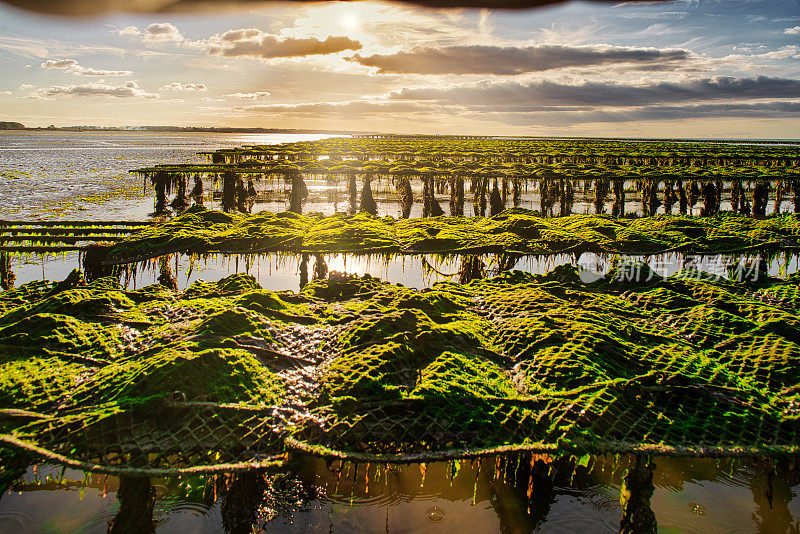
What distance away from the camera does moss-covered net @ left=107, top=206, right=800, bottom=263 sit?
10914mm

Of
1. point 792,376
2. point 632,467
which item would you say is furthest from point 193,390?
point 792,376

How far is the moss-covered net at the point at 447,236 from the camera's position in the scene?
1091 cm

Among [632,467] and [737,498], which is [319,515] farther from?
[737,498]

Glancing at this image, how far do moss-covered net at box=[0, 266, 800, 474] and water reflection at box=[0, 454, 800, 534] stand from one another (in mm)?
1116

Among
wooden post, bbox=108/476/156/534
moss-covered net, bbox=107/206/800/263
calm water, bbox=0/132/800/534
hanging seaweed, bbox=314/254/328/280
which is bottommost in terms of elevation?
calm water, bbox=0/132/800/534

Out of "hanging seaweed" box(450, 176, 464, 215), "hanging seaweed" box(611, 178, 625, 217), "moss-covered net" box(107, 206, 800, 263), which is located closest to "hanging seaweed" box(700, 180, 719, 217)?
"hanging seaweed" box(611, 178, 625, 217)

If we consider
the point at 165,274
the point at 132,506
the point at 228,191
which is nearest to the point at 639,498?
the point at 132,506

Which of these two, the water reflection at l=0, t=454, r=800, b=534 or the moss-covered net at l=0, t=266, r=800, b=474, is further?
the water reflection at l=0, t=454, r=800, b=534

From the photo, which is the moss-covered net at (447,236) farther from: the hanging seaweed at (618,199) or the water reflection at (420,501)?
the hanging seaweed at (618,199)

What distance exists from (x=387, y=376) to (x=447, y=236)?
22.5 feet

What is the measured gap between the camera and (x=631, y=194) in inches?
1598

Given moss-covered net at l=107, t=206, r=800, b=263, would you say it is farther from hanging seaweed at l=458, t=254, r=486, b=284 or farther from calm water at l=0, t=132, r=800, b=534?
calm water at l=0, t=132, r=800, b=534

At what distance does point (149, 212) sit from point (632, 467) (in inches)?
1115

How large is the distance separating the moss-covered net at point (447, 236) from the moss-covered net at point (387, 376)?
3496 millimetres
